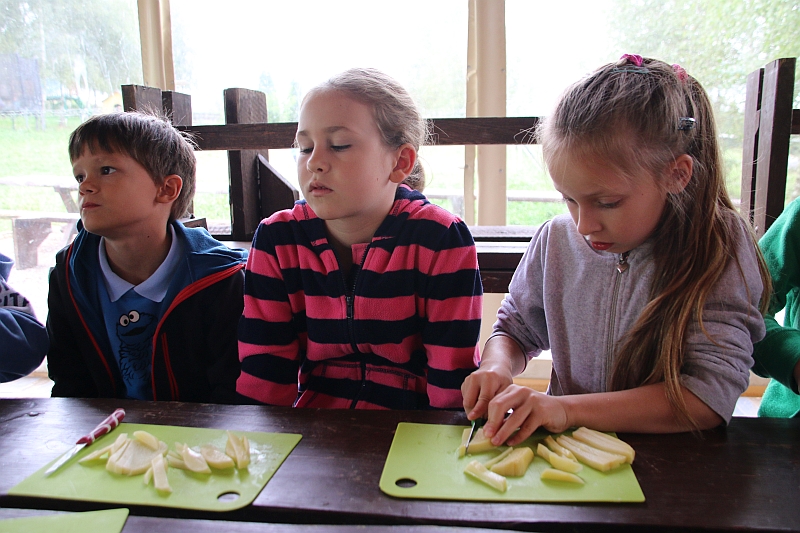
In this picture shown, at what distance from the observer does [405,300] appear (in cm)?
138

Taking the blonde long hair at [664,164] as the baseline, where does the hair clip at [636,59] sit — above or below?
above

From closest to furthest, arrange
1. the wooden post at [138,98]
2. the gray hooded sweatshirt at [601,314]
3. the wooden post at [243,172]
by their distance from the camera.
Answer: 1. the gray hooded sweatshirt at [601,314]
2. the wooden post at [138,98]
3. the wooden post at [243,172]

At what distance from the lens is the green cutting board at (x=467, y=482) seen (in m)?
0.80

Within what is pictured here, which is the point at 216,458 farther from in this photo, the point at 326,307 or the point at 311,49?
the point at 311,49

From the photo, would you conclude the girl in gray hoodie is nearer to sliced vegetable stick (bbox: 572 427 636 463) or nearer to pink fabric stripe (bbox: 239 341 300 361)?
sliced vegetable stick (bbox: 572 427 636 463)

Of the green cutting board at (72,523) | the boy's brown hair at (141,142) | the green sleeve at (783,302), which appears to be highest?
the boy's brown hair at (141,142)

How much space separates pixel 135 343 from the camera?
5.18 ft

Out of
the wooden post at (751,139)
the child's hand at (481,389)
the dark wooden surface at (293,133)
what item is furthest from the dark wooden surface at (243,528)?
the wooden post at (751,139)

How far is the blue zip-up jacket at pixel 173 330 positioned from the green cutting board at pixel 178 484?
1.87 ft

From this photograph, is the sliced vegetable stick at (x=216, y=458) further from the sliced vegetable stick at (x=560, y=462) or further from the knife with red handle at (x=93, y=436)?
the sliced vegetable stick at (x=560, y=462)

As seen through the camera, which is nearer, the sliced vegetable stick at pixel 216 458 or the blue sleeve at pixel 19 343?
the sliced vegetable stick at pixel 216 458

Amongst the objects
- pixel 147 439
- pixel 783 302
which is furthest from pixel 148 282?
pixel 783 302

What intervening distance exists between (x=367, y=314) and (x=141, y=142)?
81 cm

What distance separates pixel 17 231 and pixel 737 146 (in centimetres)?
434
